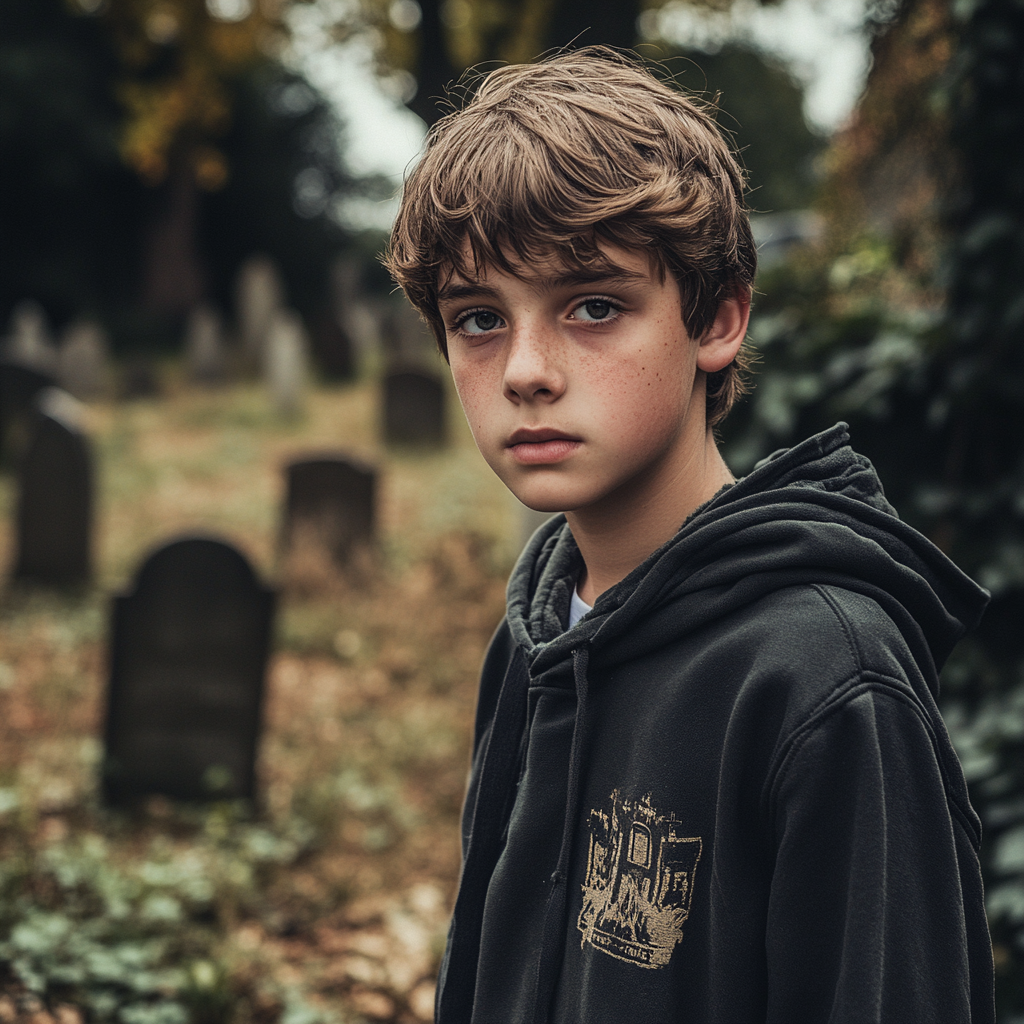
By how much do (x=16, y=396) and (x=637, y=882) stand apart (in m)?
10.3

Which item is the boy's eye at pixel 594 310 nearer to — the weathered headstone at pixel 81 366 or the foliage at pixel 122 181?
the foliage at pixel 122 181

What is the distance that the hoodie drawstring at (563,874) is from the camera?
122 centimetres

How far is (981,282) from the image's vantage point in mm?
3010

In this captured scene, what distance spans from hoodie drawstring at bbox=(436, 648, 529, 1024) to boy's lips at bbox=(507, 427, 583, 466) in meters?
0.38

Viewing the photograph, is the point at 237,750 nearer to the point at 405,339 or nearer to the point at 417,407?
the point at 417,407

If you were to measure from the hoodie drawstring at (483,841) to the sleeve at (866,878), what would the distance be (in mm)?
479

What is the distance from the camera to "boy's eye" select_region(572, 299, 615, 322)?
117cm

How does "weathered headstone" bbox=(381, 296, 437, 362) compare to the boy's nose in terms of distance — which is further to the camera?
"weathered headstone" bbox=(381, 296, 437, 362)

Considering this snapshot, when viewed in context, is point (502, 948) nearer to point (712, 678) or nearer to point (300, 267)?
point (712, 678)

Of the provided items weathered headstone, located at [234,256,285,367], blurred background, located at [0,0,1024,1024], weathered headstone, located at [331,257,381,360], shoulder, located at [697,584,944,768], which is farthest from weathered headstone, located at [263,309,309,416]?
shoulder, located at [697,584,944,768]

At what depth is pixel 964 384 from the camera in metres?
3.02

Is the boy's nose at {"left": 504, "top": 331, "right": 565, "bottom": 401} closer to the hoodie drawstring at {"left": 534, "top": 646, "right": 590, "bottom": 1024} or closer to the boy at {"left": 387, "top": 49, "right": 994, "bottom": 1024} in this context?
the boy at {"left": 387, "top": 49, "right": 994, "bottom": 1024}

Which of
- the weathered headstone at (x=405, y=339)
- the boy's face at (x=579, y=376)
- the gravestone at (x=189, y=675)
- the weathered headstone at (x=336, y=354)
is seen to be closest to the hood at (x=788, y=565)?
the boy's face at (x=579, y=376)

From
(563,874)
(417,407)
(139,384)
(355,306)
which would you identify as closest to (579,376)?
(563,874)
